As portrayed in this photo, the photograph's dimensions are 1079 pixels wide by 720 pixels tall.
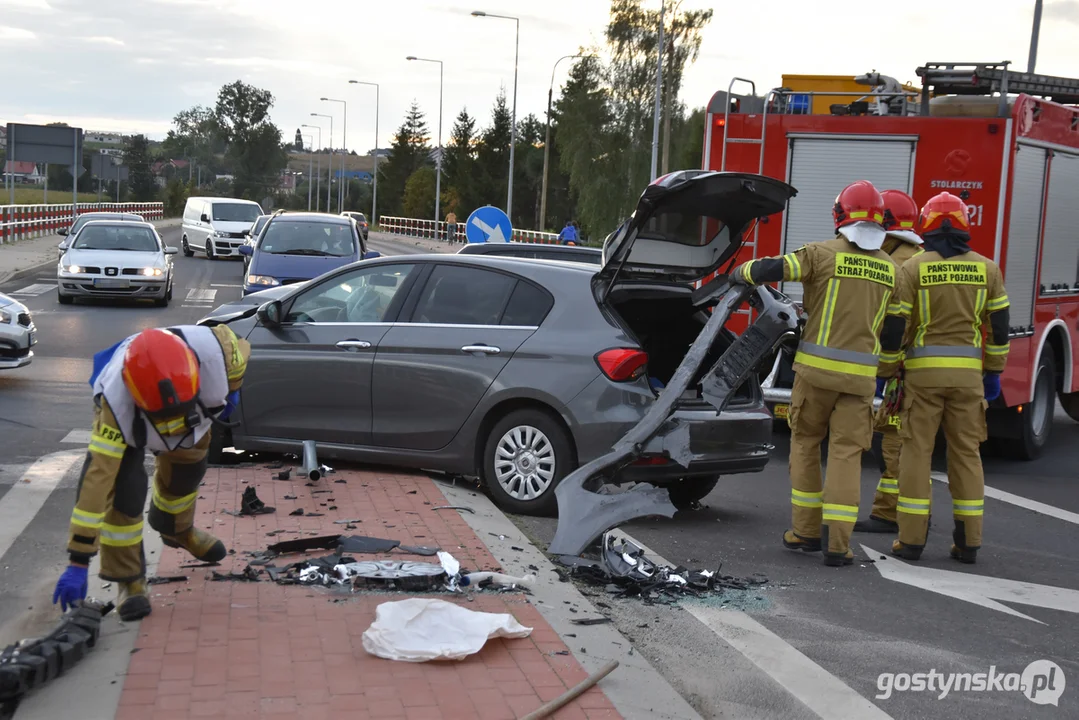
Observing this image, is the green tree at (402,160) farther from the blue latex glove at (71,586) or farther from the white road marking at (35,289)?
the blue latex glove at (71,586)

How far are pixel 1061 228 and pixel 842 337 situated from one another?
18.0 feet

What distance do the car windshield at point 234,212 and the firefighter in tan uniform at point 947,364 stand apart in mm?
34208

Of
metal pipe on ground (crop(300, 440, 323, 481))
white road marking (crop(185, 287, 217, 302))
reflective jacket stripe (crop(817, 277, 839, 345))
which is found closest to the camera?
reflective jacket stripe (crop(817, 277, 839, 345))

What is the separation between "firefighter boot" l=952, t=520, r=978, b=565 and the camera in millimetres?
7312

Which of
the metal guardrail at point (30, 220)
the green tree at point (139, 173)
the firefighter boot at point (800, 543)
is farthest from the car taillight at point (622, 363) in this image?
the green tree at point (139, 173)

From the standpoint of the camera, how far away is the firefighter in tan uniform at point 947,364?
7320 millimetres

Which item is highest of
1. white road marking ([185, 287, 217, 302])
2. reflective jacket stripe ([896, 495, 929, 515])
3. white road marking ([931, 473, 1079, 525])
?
reflective jacket stripe ([896, 495, 929, 515])

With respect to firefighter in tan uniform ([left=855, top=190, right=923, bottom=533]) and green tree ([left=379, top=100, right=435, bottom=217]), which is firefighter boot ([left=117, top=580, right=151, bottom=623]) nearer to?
firefighter in tan uniform ([left=855, top=190, right=923, bottom=533])

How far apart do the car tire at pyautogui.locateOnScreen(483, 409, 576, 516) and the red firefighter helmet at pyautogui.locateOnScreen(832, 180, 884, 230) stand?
2.10 metres

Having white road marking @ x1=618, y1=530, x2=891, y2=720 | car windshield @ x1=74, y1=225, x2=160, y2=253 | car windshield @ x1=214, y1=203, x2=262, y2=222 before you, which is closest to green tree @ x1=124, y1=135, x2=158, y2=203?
car windshield @ x1=214, y1=203, x2=262, y2=222

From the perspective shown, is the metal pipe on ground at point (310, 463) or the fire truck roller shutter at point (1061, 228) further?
the fire truck roller shutter at point (1061, 228)

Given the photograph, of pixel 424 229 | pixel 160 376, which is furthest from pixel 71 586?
pixel 424 229

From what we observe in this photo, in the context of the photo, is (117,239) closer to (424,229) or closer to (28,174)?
(424,229)

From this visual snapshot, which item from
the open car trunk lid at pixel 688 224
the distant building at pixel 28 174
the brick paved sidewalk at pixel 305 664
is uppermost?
the distant building at pixel 28 174
